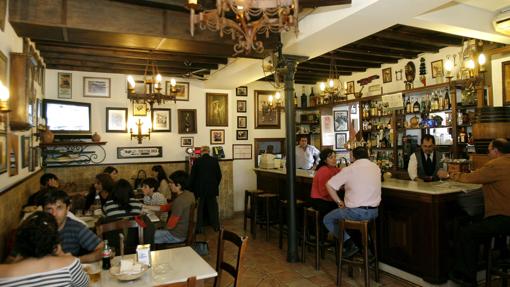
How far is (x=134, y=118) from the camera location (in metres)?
7.12

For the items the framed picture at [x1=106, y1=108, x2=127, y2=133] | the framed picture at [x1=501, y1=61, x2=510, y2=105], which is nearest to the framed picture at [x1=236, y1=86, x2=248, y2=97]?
the framed picture at [x1=106, y1=108, x2=127, y2=133]

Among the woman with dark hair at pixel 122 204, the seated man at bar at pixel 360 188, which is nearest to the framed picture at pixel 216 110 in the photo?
the woman with dark hair at pixel 122 204

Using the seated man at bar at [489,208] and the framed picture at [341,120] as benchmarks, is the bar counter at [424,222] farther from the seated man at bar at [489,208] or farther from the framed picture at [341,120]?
the framed picture at [341,120]

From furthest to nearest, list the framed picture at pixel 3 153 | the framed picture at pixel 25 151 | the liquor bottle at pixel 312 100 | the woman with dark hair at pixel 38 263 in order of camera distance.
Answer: the liquor bottle at pixel 312 100 → the framed picture at pixel 25 151 → the framed picture at pixel 3 153 → the woman with dark hair at pixel 38 263

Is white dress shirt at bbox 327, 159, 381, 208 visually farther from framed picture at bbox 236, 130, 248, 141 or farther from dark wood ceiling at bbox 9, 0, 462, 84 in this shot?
framed picture at bbox 236, 130, 248, 141

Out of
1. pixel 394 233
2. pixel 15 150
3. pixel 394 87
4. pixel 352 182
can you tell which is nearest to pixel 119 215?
pixel 15 150

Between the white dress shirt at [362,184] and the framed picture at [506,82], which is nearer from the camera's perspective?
the white dress shirt at [362,184]

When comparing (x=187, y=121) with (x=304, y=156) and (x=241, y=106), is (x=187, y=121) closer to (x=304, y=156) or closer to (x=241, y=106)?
(x=241, y=106)

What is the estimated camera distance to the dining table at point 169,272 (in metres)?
2.24

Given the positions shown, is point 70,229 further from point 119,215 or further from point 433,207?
point 433,207

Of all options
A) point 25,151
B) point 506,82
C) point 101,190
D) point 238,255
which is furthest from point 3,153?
point 506,82

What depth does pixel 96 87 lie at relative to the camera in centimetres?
683

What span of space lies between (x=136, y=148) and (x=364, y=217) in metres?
4.89

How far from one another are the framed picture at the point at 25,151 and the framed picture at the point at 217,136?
12.8 ft
